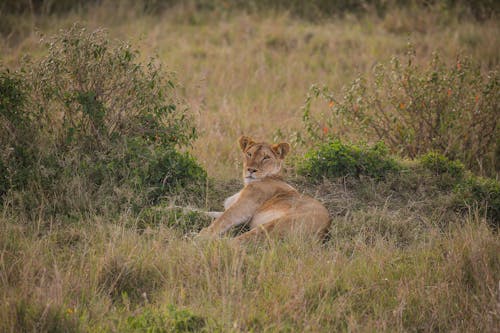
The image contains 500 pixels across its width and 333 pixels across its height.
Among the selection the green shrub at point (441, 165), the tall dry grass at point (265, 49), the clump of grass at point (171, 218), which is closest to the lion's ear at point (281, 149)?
the clump of grass at point (171, 218)

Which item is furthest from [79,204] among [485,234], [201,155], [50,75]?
[485,234]

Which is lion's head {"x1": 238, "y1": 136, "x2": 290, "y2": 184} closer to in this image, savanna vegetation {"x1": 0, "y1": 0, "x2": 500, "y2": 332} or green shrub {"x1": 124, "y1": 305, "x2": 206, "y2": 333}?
savanna vegetation {"x1": 0, "y1": 0, "x2": 500, "y2": 332}

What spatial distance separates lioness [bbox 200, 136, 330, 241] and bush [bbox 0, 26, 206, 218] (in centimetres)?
75

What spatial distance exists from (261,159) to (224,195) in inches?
33.7

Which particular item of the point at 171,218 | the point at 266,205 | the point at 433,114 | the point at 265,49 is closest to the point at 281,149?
the point at 266,205

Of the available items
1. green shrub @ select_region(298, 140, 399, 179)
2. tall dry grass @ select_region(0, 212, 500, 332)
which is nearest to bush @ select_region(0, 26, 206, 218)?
tall dry grass @ select_region(0, 212, 500, 332)

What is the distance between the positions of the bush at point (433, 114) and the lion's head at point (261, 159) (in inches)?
70.2

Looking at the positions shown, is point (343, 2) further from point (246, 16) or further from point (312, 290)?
point (312, 290)

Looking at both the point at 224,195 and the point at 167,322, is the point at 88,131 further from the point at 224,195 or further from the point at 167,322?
the point at 167,322

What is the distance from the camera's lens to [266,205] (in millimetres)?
6672

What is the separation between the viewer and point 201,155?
8906mm

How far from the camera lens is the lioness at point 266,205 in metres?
6.02

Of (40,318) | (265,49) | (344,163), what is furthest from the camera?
(265,49)

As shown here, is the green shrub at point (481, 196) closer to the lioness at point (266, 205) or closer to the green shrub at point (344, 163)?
the green shrub at point (344, 163)
